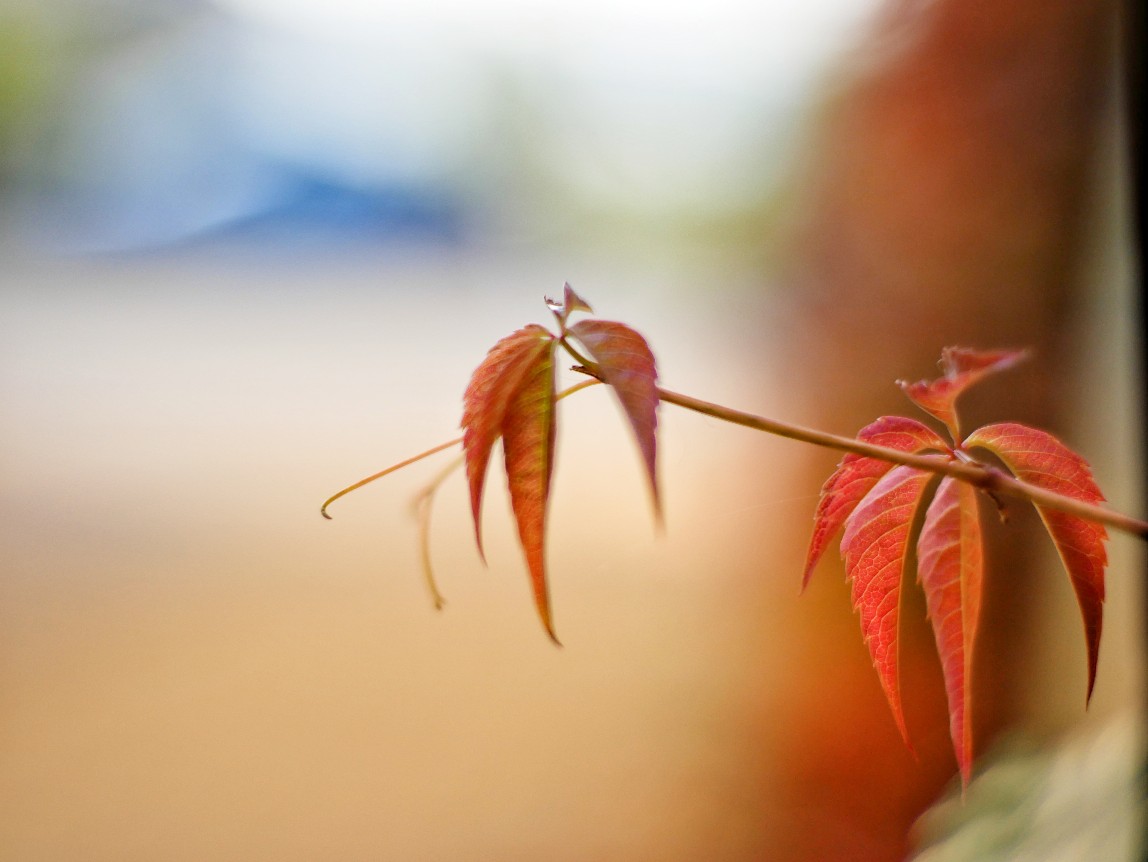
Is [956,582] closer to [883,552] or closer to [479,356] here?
[883,552]

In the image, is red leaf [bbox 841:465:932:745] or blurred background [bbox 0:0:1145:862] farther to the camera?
blurred background [bbox 0:0:1145:862]

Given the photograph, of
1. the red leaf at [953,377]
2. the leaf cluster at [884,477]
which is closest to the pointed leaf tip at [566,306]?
the leaf cluster at [884,477]

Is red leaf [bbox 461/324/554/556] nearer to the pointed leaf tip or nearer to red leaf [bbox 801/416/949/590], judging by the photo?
the pointed leaf tip

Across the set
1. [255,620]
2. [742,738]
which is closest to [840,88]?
[742,738]

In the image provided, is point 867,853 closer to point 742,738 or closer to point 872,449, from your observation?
point 742,738

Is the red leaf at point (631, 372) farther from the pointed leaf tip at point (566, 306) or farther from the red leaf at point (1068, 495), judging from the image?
the red leaf at point (1068, 495)

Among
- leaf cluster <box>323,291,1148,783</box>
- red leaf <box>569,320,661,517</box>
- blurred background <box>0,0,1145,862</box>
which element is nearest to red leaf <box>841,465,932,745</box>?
leaf cluster <box>323,291,1148,783</box>

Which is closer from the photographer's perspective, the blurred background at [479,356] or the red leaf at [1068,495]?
the red leaf at [1068,495]
